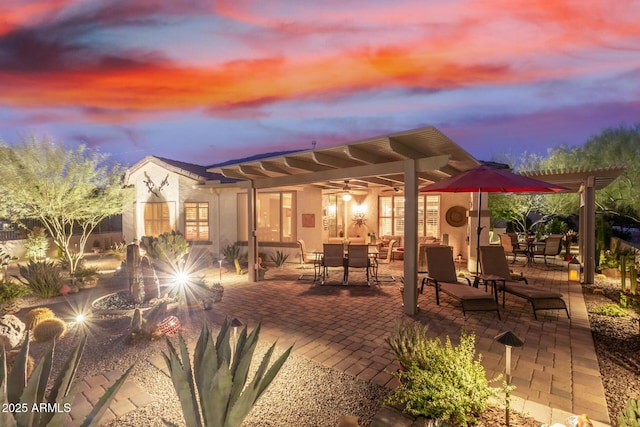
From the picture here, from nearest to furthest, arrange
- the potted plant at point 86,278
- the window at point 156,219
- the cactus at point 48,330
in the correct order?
the cactus at point 48,330, the potted plant at point 86,278, the window at point 156,219

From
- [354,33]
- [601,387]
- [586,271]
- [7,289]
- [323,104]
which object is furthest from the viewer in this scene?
[323,104]

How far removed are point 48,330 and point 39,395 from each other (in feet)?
14.3

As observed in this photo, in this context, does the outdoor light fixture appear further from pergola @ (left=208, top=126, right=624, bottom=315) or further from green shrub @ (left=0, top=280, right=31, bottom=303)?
green shrub @ (left=0, top=280, right=31, bottom=303)

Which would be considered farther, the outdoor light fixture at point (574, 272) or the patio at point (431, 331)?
the outdoor light fixture at point (574, 272)

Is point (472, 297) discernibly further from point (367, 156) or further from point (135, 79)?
point (135, 79)

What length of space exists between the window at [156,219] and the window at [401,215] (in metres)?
10.1

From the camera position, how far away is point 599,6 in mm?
7305

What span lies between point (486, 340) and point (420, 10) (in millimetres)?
6931

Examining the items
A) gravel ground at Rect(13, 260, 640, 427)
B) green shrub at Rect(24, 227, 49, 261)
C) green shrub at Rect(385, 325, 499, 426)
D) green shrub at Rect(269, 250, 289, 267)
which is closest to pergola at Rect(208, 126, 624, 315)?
green shrub at Rect(269, 250, 289, 267)

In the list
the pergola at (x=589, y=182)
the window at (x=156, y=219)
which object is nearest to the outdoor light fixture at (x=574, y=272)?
the pergola at (x=589, y=182)

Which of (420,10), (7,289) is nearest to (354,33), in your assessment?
(420,10)

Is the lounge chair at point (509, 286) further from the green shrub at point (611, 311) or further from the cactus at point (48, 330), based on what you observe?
the cactus at point (48, 330)

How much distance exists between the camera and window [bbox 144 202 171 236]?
14.2 metres

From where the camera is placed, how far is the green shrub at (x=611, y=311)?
18.9ft
